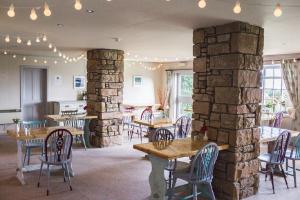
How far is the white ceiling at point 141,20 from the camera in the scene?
10.2ft

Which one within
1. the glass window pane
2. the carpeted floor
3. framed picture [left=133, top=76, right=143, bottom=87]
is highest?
framed picture [left=133, top=76, right=143, bottom=87]

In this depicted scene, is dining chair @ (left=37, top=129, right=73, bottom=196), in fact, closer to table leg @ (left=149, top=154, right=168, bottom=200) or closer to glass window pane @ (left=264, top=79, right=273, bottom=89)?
table leg @ (left=149, top=154, right=168, bottom=200)

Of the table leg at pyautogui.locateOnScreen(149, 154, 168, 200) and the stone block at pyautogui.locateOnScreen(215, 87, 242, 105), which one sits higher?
the stone block at pyautogui.locateOnScreen(215, 87, 242, 105)

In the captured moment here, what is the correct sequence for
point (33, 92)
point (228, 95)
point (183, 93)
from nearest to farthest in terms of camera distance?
point (228, 95) < point (33, 92) < point (183, 93)

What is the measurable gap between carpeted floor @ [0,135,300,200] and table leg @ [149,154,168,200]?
569mm

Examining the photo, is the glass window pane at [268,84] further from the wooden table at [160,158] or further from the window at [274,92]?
the wooden table at [160,158]

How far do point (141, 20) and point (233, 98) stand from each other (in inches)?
62.6

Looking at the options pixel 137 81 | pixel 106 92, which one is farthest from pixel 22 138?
pixel 137 81

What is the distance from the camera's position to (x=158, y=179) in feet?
11.5

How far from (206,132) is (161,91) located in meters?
7.70

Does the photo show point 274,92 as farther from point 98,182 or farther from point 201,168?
point 98,182

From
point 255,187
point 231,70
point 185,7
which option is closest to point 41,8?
point 185,7

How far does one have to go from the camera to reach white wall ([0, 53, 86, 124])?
28.3 ft

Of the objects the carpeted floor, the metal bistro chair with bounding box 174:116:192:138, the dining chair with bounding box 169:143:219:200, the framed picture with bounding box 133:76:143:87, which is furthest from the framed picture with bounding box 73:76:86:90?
the dining chair with bounding box 169:143:219:200
